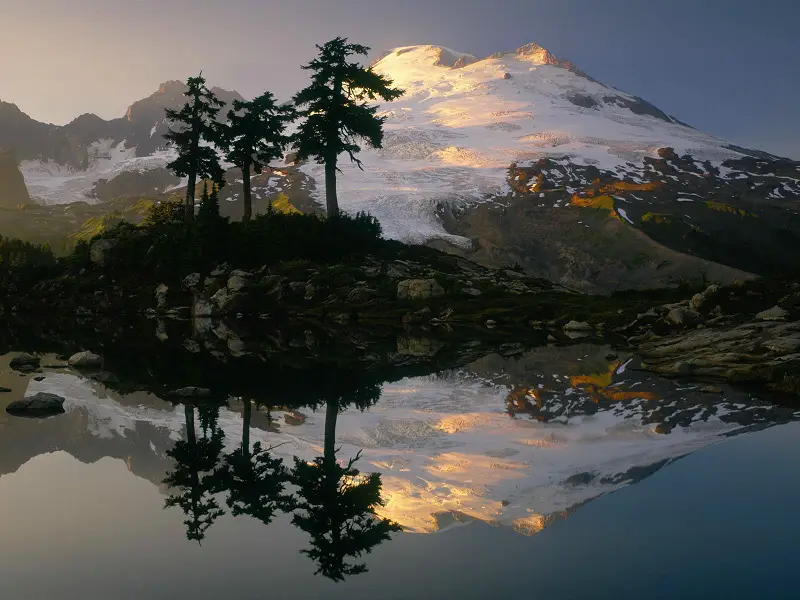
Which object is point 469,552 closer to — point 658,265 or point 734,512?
point 734,512

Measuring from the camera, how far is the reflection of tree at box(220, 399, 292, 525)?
7.00 m

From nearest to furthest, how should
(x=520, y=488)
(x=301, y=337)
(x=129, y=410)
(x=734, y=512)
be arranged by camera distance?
1. (x=734, y=512)
2. (x=520, y=488)
3. (x=129, y=410)
4. (x=301, y=337)

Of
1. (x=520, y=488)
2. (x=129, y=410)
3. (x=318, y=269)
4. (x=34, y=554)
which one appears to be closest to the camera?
(x=34, y=554)

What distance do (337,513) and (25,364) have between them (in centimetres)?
1637

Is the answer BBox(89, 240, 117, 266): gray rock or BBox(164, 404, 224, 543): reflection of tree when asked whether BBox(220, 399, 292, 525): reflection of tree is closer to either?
BBox(164, 404, 224, 543): reflection of tree

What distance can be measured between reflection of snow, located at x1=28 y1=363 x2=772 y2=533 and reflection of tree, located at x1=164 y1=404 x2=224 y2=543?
0.31 metres

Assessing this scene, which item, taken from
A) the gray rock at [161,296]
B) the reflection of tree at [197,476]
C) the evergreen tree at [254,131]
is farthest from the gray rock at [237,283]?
the reflection of tree at [197,476]

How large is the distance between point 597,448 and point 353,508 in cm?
420

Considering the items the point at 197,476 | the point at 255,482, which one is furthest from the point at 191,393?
the point at 255,482

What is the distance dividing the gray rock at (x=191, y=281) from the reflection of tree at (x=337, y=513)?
38749mm

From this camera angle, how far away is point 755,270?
156 meters

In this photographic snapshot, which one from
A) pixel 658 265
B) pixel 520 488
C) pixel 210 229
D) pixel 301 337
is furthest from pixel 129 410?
pixel 658 265

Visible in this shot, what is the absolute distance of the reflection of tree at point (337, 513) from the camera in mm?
5844

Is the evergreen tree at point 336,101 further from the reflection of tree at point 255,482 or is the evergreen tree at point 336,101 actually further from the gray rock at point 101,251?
the reflection of tree at point 255,482
